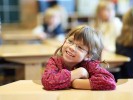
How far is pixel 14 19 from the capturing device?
24.0ft

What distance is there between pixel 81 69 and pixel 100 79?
0.38 ft

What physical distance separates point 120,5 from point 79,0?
0.80 metres

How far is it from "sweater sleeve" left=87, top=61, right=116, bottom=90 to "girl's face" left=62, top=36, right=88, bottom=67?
9 centimetres

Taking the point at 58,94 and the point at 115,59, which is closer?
the point at 58,94

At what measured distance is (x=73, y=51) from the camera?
1.87 metres

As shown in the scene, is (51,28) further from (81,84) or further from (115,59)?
(81,84)

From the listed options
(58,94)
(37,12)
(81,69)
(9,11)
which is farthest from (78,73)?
(9,11)

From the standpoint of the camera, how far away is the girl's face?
1871mm

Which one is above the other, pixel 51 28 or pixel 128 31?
pixel 128 31

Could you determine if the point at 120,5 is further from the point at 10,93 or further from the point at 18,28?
the point at 10,93

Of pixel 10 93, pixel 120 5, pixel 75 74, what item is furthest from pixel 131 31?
pixel 120 5

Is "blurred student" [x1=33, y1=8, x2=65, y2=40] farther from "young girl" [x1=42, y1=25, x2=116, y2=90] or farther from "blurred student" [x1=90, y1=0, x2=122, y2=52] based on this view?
"young girl" [x1=42, y1=25, x2=116, y2=90]

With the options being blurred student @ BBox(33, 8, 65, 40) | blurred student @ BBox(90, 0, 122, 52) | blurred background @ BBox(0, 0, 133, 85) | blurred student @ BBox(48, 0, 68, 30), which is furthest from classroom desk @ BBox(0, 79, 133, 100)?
blurred background @ BBox(0, 0, 133, 85)

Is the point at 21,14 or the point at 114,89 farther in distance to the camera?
the point at 21,14
